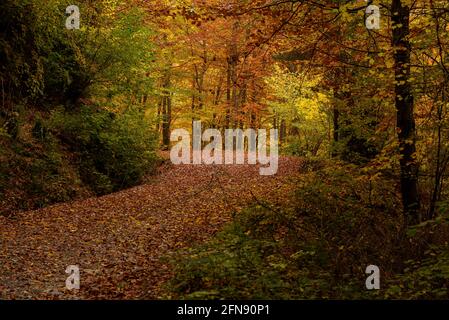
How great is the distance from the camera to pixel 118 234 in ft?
34.7

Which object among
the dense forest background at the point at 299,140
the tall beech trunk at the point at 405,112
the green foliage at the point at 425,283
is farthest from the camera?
the tall beech trunk at the point at 405,112

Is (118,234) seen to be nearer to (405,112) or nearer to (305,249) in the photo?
(305,249)

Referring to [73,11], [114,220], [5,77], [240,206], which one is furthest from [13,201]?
[73,11]

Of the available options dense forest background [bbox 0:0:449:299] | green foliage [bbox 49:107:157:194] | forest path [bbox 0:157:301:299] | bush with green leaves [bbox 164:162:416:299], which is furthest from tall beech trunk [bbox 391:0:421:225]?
green foliage [bbox 49:107:157:194]

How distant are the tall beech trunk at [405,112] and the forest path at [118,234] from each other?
3.08 meters

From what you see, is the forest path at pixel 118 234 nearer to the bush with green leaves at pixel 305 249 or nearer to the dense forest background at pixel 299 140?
the dense forest background at pixel 299 140

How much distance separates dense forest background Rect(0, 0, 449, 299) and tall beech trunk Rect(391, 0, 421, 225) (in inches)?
1.1

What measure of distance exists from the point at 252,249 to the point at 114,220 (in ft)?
16.6

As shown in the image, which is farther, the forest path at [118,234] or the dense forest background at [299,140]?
the forest path at [118,234]

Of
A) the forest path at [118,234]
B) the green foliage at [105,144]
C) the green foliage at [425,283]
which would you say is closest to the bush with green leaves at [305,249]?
the green foliage at [425,283]

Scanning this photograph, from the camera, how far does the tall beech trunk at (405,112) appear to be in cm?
782

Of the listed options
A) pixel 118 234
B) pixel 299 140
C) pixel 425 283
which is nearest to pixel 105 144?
pixel 118 234

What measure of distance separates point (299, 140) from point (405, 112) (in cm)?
1754

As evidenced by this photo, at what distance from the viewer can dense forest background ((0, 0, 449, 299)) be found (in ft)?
23.5
